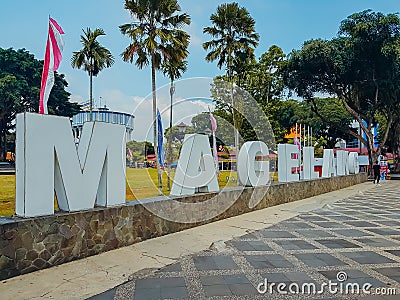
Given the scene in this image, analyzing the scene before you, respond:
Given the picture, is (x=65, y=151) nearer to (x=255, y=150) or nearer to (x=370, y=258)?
(x=370, y=258)

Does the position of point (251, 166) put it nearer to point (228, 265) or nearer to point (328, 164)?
point (228, 265)

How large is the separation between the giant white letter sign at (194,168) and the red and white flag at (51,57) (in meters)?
3.15

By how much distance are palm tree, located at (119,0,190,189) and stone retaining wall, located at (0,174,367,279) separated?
21.3ft

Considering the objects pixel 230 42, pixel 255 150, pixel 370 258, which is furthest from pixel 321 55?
pixel 370 258

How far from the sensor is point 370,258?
539 centimetres

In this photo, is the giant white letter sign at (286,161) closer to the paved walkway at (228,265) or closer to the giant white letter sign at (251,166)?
the giant white letter sign at (251,166)

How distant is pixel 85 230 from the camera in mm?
5367

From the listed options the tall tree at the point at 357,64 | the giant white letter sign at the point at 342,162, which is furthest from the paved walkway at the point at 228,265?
the tall tree at the point at 357,64

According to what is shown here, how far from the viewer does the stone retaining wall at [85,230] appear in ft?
14.5

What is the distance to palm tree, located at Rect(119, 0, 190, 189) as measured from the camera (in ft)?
47.7

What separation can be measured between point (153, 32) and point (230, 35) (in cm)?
627

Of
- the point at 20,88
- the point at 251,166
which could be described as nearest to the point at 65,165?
the point at 251,166

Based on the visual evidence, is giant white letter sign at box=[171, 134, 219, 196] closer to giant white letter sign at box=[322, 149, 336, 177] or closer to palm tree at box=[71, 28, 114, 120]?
giant white letter sign at box=[322, 149, 336, 177]

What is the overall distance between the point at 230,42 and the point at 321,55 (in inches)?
279
